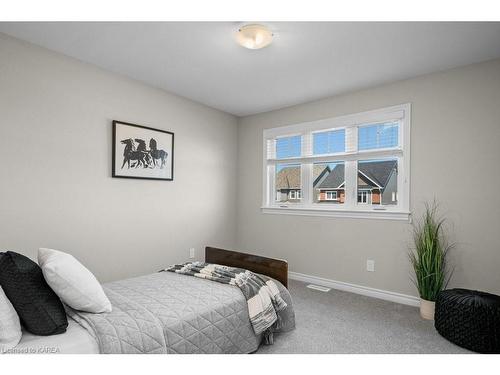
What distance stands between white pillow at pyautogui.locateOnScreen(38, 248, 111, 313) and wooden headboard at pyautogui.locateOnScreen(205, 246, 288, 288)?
50.5 inches

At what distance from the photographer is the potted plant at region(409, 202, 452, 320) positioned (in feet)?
8.68

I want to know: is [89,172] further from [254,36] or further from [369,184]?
[369,184]

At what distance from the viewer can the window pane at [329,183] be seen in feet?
12.0

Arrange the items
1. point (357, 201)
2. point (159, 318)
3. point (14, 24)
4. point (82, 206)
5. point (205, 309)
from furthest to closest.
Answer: point (357, 201) → point (82, 206) → point (14, 24) → point (205, 309) → point (159, 318)

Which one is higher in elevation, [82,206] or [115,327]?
[82,206]

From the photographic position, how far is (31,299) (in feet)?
4.61

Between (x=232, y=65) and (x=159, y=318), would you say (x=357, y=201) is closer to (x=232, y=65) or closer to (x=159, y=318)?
(x=232, y=65)

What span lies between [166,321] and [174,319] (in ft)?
0.16

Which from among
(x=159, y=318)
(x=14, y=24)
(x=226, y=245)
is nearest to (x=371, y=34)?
(x=159, y=318)

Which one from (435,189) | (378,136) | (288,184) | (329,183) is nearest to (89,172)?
(288,184)

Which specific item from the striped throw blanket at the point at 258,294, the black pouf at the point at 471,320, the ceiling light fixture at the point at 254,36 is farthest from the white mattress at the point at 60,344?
the black pouf at the point at 471,320

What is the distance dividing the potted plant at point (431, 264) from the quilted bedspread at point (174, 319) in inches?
53.0

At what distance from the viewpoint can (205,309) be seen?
1.80 meters

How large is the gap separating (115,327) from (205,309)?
1.74 feet
